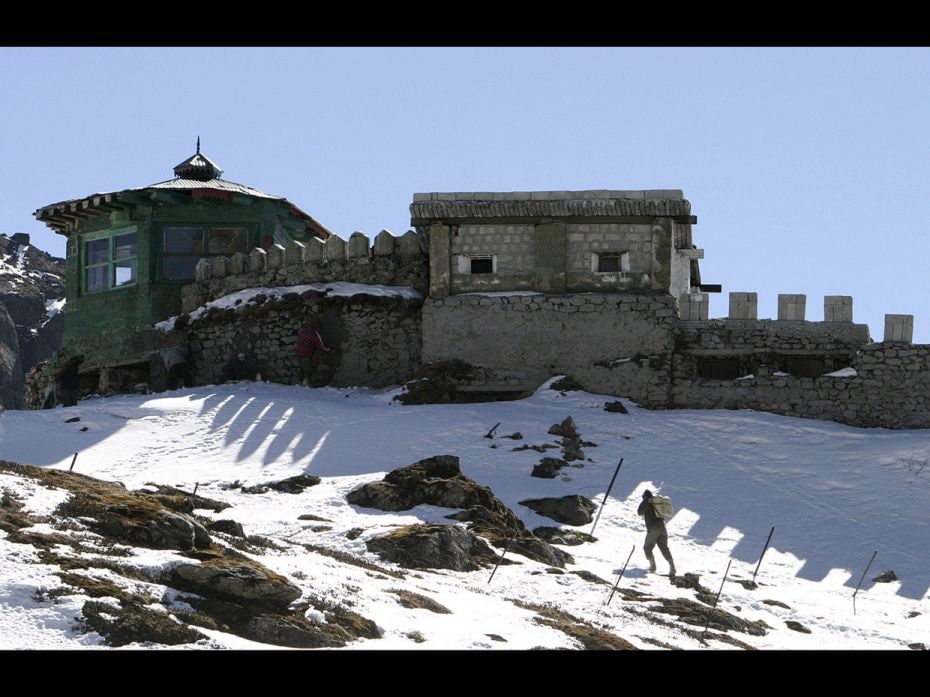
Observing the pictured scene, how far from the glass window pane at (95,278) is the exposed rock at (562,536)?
1569 cm

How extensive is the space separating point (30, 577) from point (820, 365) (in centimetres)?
1865

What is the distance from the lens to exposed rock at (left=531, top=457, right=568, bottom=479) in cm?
2377

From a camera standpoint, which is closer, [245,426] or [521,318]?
[245,426]

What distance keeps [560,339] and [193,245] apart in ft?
29.3

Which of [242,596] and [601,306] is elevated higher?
[601,306]

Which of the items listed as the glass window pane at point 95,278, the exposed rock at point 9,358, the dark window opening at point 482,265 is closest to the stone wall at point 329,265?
the dark window opening at point 482,265

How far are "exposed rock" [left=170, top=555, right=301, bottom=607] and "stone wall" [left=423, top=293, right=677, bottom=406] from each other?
15.1m

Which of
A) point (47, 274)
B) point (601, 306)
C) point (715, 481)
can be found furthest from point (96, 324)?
point (47, 274)

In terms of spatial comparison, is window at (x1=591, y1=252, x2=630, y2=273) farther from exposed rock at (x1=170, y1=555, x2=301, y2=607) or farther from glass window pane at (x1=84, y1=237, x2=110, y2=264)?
exposed rock at (x1=170, y1=555, x2=301, y2=607)

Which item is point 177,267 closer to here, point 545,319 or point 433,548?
point 545,319

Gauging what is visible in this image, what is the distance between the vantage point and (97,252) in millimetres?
34156

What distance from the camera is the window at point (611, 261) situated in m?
29.2

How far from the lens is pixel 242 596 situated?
13578 millimetres
